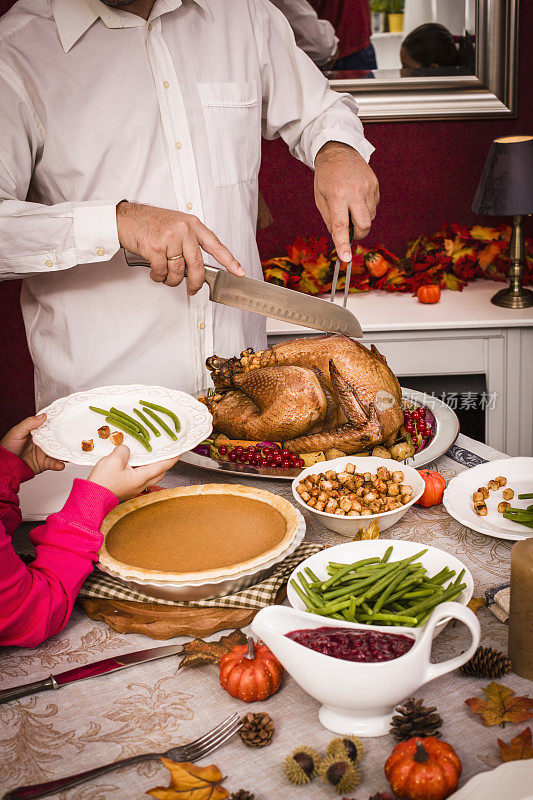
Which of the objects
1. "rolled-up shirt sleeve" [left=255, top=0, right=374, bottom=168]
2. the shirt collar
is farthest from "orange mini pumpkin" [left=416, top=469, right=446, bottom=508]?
the shirt collar

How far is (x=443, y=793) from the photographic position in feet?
2.48

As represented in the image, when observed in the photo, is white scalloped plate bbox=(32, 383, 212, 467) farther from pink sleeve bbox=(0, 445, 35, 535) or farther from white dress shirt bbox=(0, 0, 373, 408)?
white dress shirt bbox=(0, 0, 373, 408)

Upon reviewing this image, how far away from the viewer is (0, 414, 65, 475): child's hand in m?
1.35

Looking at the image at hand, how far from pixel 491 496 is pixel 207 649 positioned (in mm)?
601

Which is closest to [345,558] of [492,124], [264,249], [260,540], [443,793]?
[260,540]

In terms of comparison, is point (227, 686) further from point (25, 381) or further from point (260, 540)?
point (25, 381)

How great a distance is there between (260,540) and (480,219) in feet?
8.29

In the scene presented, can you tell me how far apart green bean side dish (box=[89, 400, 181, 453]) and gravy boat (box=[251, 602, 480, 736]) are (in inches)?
19.7

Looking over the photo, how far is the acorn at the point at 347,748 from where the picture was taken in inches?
32.2

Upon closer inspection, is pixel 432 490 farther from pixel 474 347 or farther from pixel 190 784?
pixel 474 347

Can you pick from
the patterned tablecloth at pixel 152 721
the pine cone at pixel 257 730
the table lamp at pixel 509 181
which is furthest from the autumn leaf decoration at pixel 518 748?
the table lamp at pixel 509 181

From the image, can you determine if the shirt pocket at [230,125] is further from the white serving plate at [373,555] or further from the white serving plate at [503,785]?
the white serving plate at [503,785]

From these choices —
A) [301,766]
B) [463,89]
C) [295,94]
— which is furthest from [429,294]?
[301,766]

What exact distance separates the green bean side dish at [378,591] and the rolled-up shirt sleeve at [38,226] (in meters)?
0.88
